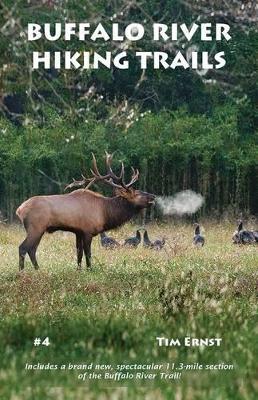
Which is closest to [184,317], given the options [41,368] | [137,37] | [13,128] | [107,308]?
[107,308]

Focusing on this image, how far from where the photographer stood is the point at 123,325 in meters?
10.2

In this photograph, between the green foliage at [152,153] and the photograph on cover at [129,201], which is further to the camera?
the green foliage at [152,153]

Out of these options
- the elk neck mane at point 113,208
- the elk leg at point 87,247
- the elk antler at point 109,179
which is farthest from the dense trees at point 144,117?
the elk leg at point 87,247

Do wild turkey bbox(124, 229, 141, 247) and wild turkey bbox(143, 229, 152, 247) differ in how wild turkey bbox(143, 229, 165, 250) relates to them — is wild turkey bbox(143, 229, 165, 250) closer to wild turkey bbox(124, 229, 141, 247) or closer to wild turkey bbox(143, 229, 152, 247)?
wild turkey bbox(143, 229, 152, 247)

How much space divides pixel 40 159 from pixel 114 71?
4.73m

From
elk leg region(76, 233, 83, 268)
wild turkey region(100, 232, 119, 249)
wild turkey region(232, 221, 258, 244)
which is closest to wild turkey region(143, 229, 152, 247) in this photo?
wild turkey region(100, 232, 119, 249)

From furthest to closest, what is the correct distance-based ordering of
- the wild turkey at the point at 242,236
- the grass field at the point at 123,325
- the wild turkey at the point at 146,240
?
the wild turkey at the point at 242,236 < the wild turkey at the point at 146,240 < the grass field at the point at 123,325

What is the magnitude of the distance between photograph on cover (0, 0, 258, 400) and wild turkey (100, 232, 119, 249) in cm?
5

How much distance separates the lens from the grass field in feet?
26.7

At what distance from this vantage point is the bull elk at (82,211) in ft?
54.5

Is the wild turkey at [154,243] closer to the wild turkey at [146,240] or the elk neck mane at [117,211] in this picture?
the wild turkey at [146,240]

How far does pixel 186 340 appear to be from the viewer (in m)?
9.85

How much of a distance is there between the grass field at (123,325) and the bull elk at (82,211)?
492 mm

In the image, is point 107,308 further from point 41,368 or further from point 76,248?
point 76,248
